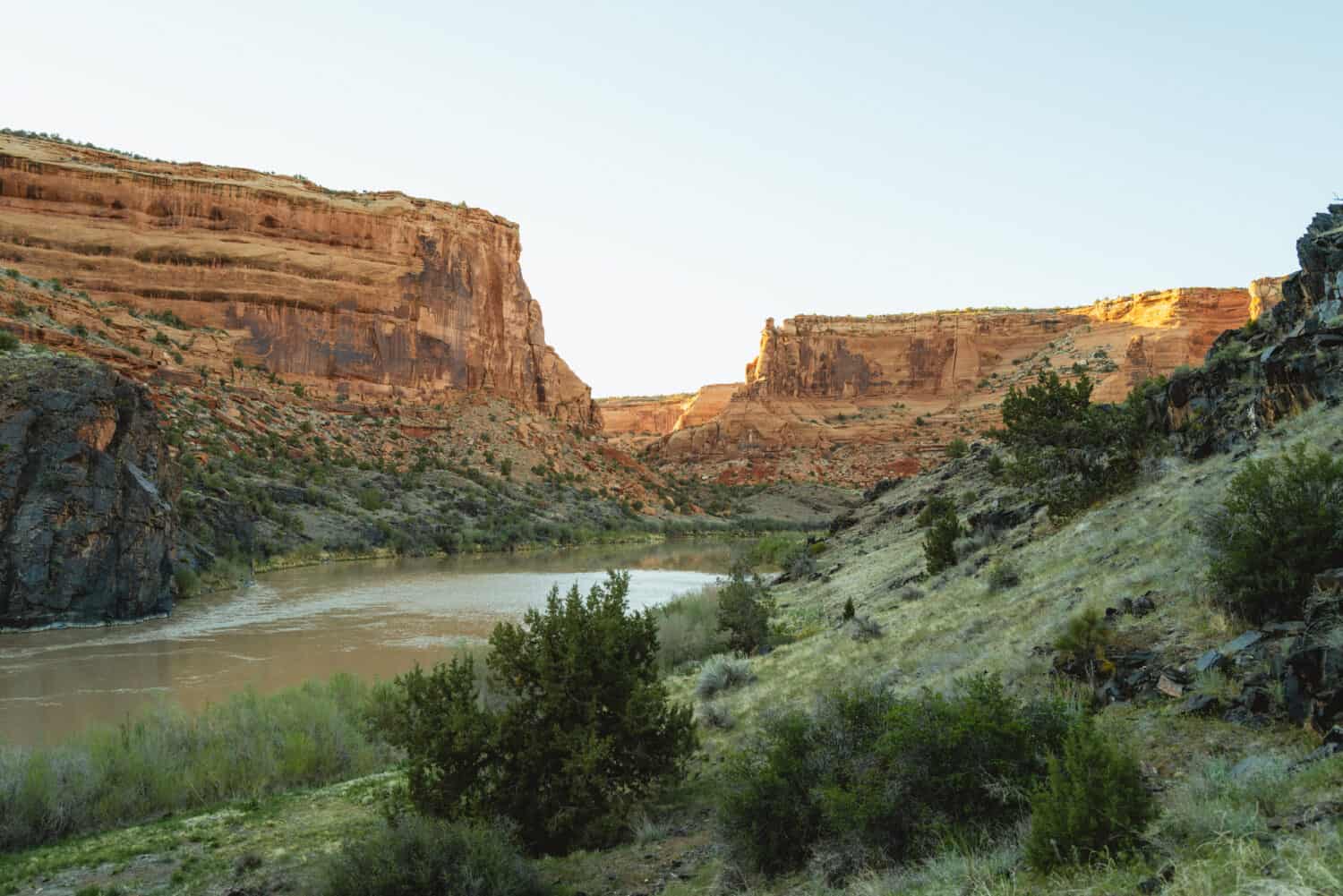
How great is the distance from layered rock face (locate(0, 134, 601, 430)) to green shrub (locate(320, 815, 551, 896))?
6119cm

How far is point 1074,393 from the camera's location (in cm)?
1716

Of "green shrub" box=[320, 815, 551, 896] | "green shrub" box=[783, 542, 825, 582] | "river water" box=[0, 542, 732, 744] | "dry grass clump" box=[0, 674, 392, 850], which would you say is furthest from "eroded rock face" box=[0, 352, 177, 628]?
"green shrub" box=[320, 815, 551, 896]

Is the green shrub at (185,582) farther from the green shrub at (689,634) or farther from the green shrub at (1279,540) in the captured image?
the green shrub at (1279,540)

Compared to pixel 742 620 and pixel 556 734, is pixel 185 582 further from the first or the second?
pixel 556 734

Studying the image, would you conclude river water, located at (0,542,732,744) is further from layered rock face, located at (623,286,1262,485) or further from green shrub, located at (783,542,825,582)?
layered rock face, located at (623,286,1262,485)

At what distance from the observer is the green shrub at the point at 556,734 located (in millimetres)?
6906

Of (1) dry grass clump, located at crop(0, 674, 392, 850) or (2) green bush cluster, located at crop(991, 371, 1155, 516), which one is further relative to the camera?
(2) green bush cluster, located at crop(991, 371, 1155, 516)

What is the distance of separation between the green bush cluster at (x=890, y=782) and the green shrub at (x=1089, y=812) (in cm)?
62

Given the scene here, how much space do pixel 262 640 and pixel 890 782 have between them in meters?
19.1

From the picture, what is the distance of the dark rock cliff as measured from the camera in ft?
38.6

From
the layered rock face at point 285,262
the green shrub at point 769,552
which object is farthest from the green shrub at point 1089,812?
the layered rock face at point 285,262

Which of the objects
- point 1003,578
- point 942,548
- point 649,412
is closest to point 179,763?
point 1003,578

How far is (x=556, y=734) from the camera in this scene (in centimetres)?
714

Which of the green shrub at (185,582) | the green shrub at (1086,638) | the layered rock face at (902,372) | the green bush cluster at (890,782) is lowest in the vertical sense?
the green shrub at (185,582)
